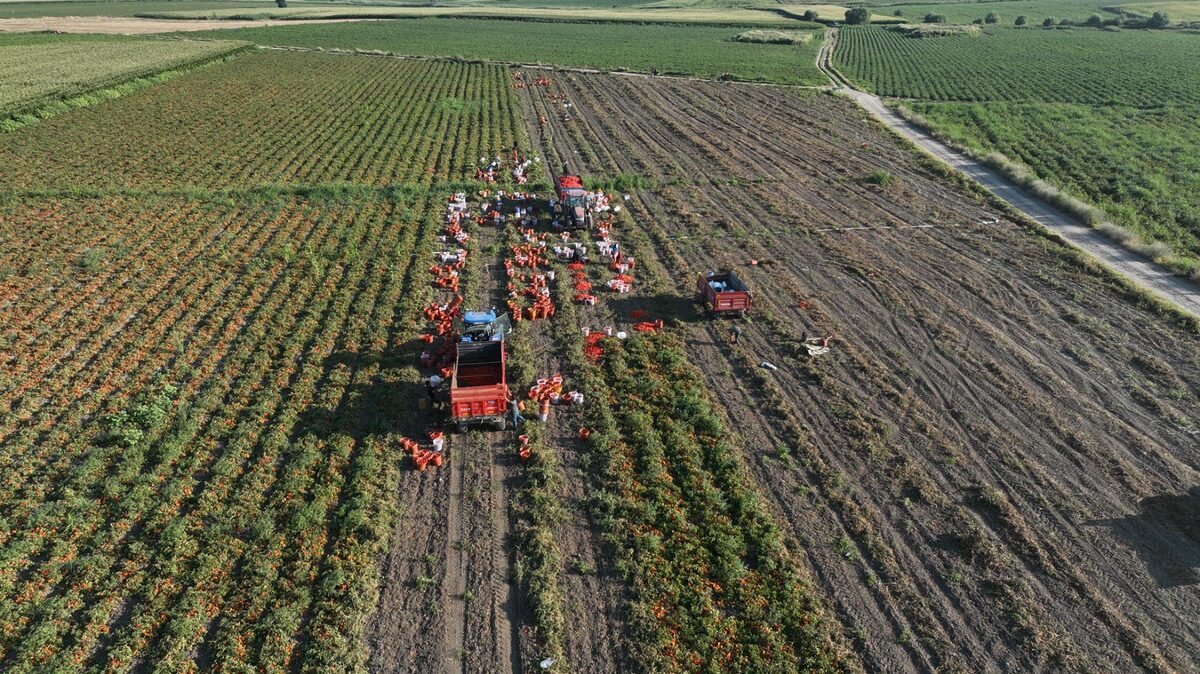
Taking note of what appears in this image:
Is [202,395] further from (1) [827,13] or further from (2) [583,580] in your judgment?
(1) [827,13]

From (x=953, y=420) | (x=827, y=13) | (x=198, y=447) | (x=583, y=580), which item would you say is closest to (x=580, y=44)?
(x=827, y=13)

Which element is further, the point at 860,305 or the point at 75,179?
the point at 75,179

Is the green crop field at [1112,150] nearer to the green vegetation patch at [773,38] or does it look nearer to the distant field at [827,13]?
the green vegetation patch at [773,38]

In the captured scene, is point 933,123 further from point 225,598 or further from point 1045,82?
point 225,598

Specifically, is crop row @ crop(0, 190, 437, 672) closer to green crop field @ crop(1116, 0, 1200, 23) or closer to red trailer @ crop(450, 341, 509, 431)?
red trailer @ crop(450, 341, 509, 431)

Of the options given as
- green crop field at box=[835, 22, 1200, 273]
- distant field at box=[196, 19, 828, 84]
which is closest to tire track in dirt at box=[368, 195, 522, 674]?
green crop field at box=[835, 22, 1200, 273]

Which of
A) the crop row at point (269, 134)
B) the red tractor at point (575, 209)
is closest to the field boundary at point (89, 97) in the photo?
the crop row at point (269, 134)

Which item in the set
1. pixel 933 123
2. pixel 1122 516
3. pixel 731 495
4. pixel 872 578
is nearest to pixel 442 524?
pixel 731 495
